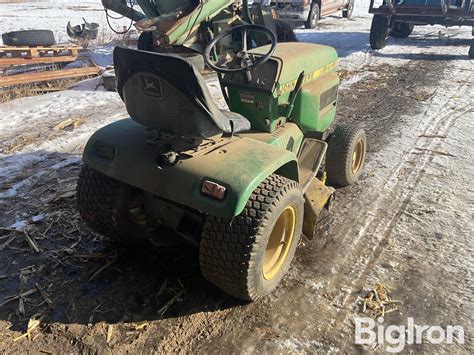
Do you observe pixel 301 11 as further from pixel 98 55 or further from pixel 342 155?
pixel 342 155

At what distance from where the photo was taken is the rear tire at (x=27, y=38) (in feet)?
29.8

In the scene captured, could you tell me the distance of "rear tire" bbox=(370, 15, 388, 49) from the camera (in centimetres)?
1118

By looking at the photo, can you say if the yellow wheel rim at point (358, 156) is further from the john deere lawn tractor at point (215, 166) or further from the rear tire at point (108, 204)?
the rear tire at point (108, 204)

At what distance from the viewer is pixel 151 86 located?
246cm

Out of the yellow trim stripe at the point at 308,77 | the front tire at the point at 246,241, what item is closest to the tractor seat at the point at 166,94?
the front tire at the point at 246,241

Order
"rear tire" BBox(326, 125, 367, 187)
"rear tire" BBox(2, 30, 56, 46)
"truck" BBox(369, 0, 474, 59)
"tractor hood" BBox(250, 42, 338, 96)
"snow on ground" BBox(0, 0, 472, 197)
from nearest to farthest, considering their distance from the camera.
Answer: "tractor hood" BBox(250, 42, 338, 96), "rear tire" BBox(326, 125, 367, 187), "snow on ground" BBox(0, 0, 472, 197), "rear tire" BBox(2, 30, 56, 46), "truck" BBox(369, 0, 474, 59)

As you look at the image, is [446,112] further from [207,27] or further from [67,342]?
[67,342]

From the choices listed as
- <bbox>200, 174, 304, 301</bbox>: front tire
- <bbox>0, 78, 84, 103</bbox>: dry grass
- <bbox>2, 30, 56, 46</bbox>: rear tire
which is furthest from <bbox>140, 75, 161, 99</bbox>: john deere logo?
<bbox>2, 30, 56, 46</bbox>: rear tire

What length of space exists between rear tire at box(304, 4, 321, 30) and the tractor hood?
10552mm

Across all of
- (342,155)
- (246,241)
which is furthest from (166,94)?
(342,155)

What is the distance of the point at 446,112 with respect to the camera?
22.0 feet

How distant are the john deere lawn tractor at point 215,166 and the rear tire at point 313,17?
1110 cm

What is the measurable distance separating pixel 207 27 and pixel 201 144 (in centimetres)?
574

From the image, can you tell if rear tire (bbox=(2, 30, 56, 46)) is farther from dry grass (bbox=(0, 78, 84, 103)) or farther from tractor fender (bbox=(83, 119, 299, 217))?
tractor fender (bbox=(83, 119, 299, 217))
